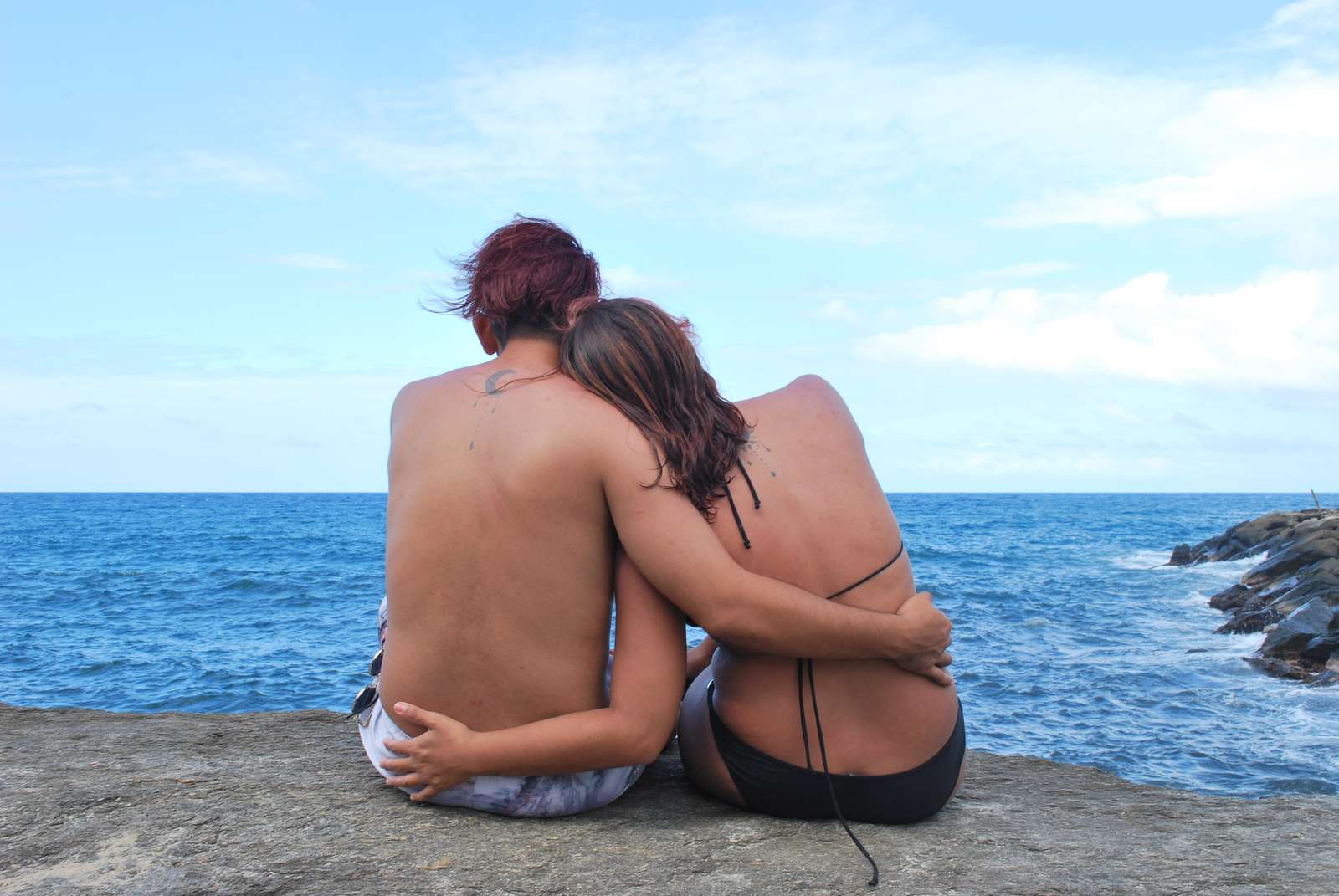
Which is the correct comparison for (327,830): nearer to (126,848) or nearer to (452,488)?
(126,848)

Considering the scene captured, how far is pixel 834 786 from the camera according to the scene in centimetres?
246

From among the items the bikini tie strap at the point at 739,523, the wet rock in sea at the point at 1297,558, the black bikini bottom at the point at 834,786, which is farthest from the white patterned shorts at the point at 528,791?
the wet rock in sea at the point at 1297,558

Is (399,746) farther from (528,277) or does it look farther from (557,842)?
(528,277)

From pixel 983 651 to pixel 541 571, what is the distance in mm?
12830

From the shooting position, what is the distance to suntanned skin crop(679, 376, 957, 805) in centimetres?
239

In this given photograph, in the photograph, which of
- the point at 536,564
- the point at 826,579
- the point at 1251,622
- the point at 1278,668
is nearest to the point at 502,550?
the point at 536,564

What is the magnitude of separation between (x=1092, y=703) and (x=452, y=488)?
1010 cm

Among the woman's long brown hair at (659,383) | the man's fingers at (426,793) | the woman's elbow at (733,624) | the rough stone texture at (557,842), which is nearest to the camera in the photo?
the rough stone texture at (557,842)

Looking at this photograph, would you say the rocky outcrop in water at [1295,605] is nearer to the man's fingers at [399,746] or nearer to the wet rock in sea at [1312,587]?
the wet rock in sea at [1312,587]

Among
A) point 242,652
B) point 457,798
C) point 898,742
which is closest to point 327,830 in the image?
point 457,798

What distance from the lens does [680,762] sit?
3.15 m

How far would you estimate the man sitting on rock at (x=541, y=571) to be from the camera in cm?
222

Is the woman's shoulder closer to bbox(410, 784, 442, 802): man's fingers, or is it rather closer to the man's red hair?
the man's red hair

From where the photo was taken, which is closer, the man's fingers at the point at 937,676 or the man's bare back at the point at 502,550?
the man's bare back at the point at 502,550
